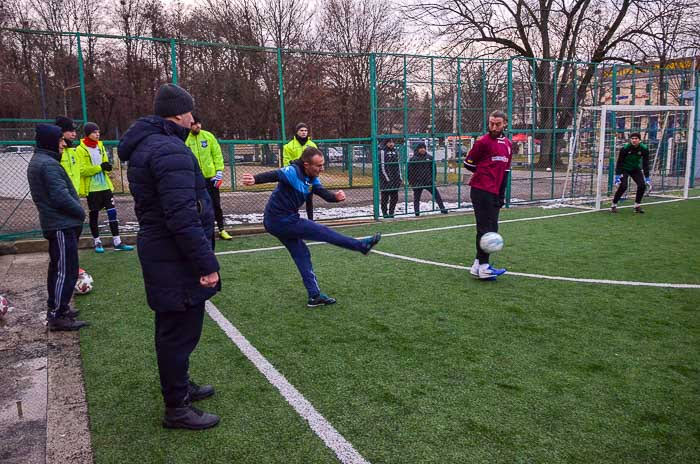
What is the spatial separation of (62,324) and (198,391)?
224cm

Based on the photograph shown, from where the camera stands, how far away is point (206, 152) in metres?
9.24

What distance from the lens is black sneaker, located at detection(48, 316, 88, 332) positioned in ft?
17.0

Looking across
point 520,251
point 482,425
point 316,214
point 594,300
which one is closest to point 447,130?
point 316,214

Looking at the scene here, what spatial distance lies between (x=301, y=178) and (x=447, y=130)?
879cm

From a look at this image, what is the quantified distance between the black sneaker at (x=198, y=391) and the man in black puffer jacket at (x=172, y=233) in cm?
33

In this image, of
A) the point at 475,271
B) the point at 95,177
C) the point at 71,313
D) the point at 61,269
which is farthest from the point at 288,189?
the point at 95,177

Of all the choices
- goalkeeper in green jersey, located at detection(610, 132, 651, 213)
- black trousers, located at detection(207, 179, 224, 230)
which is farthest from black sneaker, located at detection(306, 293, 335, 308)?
goalkeeper in green jersey, located at detection(610, 132, 651, 213)

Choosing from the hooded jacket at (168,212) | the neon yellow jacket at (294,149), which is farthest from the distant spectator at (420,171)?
the hooded jacket at (168,212)

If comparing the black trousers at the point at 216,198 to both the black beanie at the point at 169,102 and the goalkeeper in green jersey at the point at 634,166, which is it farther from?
the goalkeeper in green jersey at the point at 634,166

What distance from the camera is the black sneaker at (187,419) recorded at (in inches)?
131

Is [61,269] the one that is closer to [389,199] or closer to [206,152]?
[206,152]

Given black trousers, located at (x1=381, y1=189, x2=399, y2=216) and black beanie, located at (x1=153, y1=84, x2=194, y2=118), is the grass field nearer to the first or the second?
black beanie, located at (x1=153, y1=84, x2=194, y2=118)

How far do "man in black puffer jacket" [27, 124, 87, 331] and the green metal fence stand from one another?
3944 millimetres

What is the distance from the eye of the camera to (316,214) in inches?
555
